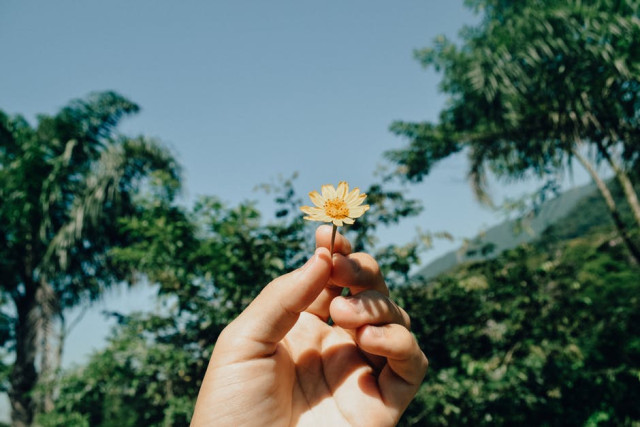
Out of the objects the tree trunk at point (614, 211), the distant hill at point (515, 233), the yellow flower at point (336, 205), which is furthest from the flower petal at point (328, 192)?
the tree trunk at point (614, 211)

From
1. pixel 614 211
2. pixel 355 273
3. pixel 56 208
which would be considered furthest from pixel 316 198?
pixel 56 208

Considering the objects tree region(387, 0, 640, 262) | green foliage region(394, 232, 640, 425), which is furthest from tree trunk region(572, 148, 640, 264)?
green foliage region(394, 232, 640, 425)

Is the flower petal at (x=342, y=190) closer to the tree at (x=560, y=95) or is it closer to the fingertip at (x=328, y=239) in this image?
the fingertip at (x=328, y=239)

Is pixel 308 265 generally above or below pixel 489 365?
above

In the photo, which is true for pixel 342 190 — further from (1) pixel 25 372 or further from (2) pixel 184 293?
(1) pixel 25 372

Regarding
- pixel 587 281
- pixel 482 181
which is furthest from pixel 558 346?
pixel 482 181

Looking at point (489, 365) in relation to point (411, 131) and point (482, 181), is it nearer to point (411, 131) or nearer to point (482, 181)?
point (482, 181)
